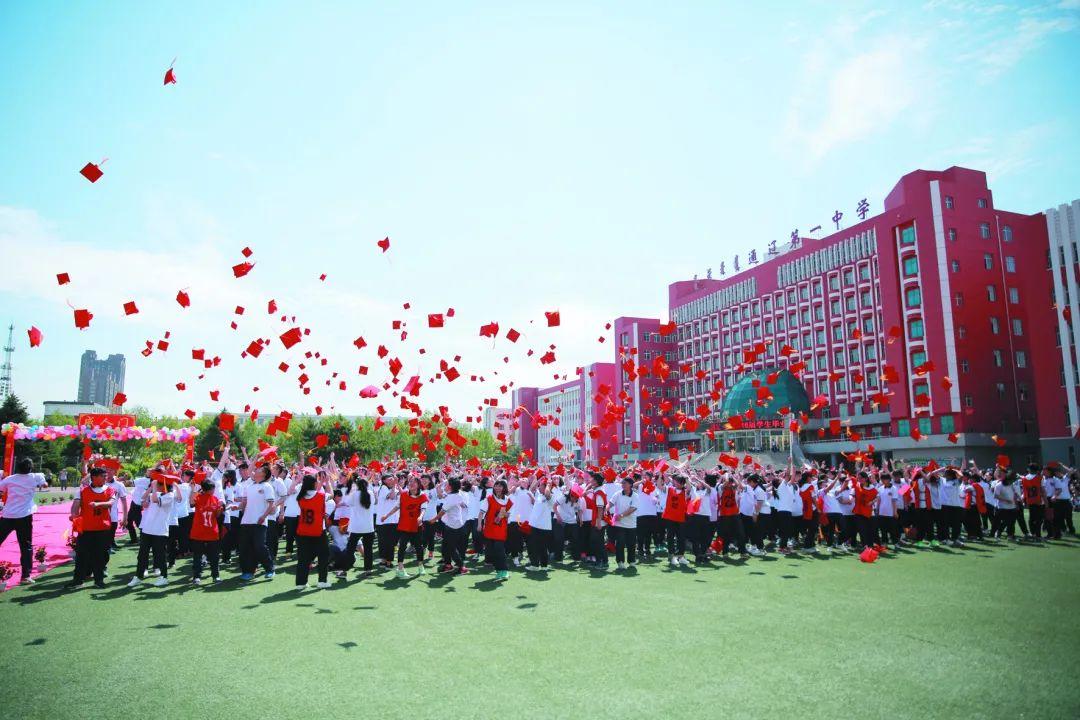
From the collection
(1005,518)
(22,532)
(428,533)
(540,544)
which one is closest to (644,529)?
(540,544)

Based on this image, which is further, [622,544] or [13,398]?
[13,398]

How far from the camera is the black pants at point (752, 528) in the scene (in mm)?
13734

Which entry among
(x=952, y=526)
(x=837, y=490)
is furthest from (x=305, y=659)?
(x=952, y=526)

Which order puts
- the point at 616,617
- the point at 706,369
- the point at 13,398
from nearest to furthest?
the point at 616,617
the point at 13,398
the point at 706,369


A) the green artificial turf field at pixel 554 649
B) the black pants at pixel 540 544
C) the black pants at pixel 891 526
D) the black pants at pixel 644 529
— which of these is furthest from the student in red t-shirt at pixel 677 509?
the black pants at pixel 891 526

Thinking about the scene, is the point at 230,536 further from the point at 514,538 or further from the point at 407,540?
the point at 514,538

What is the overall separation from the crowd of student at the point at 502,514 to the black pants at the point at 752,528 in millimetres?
42

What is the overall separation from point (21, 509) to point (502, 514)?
25.4ft

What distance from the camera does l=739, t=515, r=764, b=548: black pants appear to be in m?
13.7

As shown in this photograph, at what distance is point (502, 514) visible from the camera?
35.5 feet

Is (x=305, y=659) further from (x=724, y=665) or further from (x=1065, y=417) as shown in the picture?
(x=1065, y=417)

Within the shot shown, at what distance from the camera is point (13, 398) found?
52.7 m

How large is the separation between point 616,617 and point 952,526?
38.0 ft

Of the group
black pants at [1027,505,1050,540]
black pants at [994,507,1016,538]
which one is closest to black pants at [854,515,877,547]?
black pants at [994,507,1016,538]
